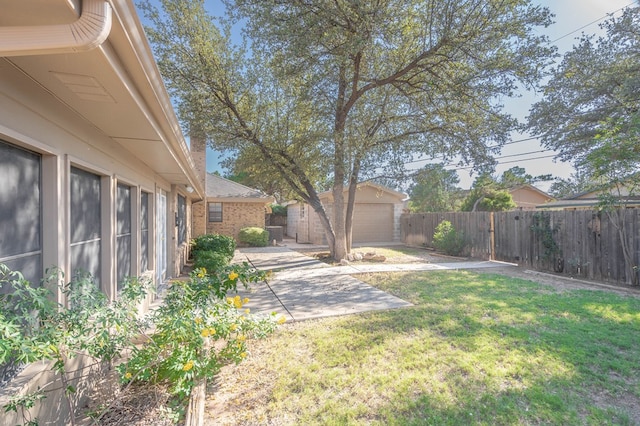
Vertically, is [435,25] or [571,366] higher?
[435,25]

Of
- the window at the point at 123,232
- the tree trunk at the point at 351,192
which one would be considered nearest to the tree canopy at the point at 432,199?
the tree trunk at the point at 351,192

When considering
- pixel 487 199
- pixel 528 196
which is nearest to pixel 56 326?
pixel 487 199

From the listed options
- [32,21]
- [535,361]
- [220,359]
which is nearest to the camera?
[32,21]

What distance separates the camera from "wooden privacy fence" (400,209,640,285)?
712 centimetres

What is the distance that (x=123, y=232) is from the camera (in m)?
4.54

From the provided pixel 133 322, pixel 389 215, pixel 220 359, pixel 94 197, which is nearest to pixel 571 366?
pixel 220 359

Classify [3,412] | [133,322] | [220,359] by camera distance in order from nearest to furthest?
[3,412] < [133,322] < [220,359]

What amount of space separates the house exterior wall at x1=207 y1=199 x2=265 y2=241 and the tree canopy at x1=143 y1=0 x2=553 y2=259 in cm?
598

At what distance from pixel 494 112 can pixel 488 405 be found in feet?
28.3

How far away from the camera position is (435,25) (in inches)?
313

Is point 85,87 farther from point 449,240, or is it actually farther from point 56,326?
point 449,240

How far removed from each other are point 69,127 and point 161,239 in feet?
15.5

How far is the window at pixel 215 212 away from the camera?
1702 cm

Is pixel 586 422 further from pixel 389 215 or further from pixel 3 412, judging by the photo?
pixel 389 215
